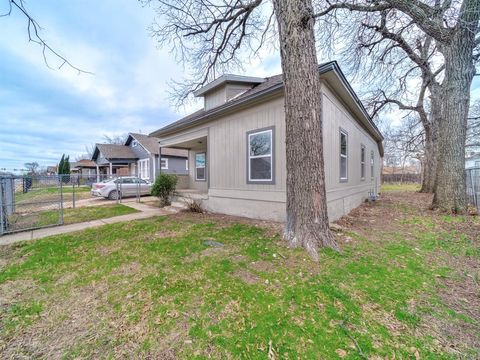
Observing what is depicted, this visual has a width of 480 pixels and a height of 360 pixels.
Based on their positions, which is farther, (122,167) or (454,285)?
(122,167)

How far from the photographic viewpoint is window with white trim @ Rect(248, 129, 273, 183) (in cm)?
589

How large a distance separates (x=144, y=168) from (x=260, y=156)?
54.0ft

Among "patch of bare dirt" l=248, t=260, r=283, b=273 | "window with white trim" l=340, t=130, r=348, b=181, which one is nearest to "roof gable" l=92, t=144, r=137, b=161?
"window with white trim" l=340, t=130, r=348, b=181

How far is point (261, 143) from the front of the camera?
6.11 meters

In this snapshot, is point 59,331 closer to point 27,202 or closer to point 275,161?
point 275,161

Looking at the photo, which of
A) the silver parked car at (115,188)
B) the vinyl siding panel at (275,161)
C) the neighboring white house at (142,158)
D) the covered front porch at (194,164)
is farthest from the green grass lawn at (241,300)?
the neighboring white house at (142,158)

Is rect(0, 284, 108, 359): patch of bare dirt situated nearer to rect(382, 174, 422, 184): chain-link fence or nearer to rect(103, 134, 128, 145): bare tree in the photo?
rect(382, 174, 422, 184): chain-link fence

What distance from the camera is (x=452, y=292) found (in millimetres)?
2529

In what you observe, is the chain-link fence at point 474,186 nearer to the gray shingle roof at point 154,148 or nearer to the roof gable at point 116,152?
the gray shingle roof at point 154,148

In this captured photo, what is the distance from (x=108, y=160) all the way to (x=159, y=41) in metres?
17.1

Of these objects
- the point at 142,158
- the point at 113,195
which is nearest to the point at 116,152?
the point at 142,158

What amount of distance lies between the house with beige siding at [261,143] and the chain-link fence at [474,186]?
3.51 m

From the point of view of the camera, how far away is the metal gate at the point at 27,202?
17.3ft

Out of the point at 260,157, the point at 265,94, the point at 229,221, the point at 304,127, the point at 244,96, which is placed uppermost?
the point at 244,96
